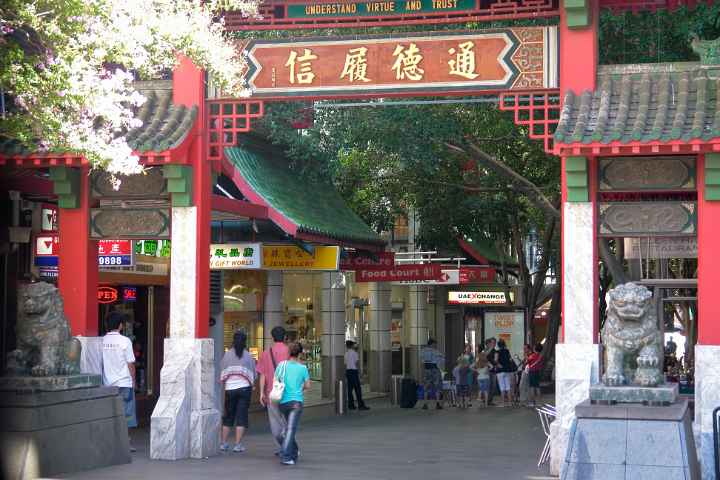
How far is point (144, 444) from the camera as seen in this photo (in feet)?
57.1

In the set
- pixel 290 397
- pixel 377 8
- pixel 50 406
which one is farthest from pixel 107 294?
pixel 377 8

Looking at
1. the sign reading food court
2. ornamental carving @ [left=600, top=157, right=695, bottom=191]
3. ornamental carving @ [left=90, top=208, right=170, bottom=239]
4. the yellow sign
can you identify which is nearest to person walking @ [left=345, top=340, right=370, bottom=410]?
the yellow sign

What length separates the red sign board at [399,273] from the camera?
25.2m

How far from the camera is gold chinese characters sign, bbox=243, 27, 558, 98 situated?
15078 millimetres

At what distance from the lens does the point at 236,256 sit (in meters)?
19.6

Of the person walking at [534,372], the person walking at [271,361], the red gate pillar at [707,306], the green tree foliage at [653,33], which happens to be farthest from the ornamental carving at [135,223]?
the person walking at [534,372]

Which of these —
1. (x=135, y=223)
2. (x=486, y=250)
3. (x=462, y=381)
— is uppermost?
(x=486, y=250)

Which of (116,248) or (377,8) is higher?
(377,8)

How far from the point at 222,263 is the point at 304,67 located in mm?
5125

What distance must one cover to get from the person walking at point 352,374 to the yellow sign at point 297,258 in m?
5.24

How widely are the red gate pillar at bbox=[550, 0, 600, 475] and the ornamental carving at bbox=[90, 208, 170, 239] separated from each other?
5.65 meters

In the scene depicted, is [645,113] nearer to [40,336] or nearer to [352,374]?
[40,336]

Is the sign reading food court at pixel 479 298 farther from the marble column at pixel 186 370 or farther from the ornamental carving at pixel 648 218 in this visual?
the ornamental carving at pixel 648 218

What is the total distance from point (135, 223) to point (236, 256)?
385 cm
